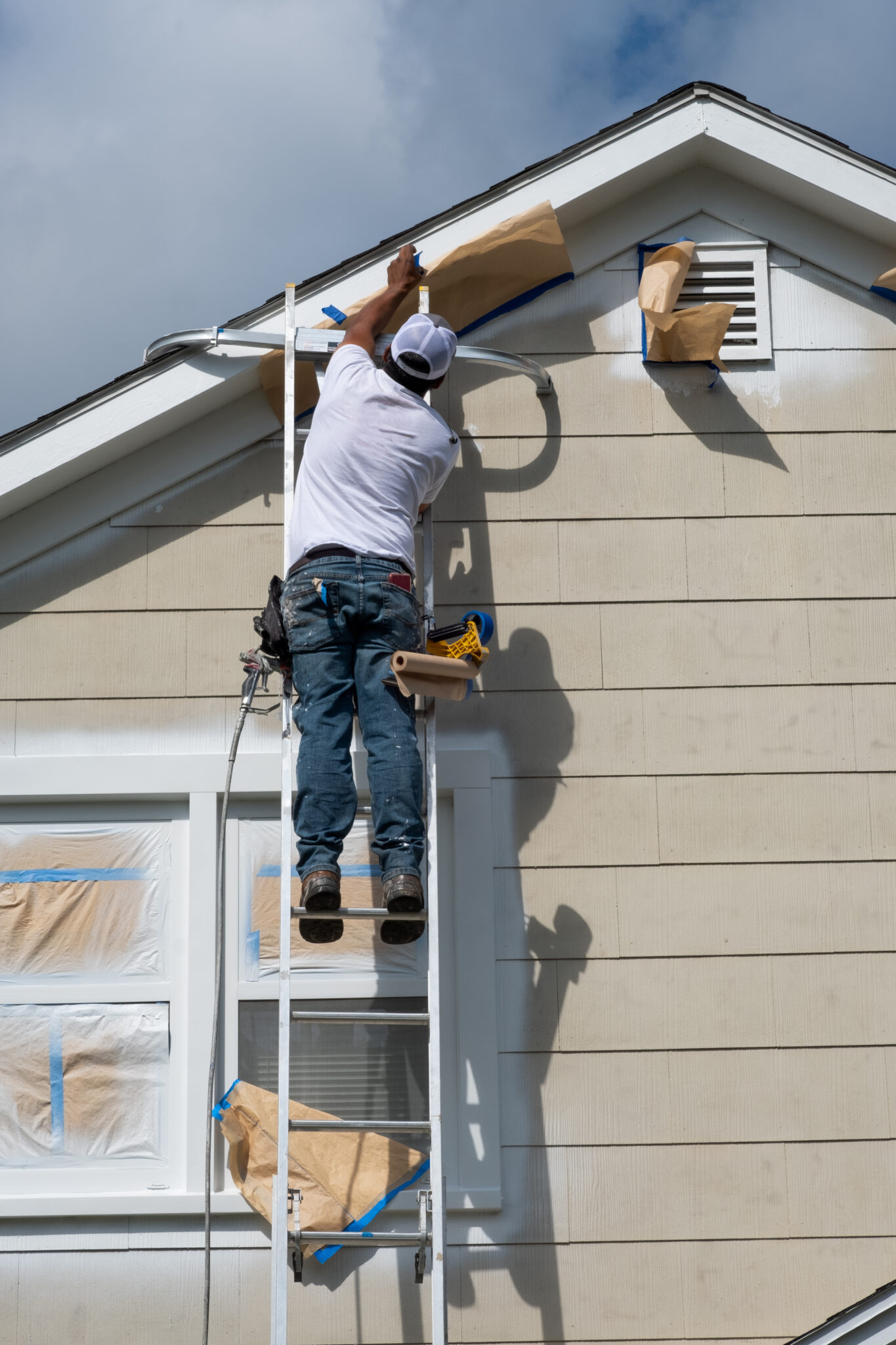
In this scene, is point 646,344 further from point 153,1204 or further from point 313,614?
point 153,1204

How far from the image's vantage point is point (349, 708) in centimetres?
451

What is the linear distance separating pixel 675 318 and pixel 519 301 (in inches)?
23.5

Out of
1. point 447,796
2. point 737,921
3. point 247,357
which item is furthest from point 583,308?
point 737,921

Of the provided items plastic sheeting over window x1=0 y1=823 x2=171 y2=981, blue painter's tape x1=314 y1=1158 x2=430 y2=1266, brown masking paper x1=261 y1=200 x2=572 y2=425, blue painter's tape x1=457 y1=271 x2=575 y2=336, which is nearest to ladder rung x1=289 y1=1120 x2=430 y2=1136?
blue painter's tape x1=314 y1=1158 x2=430 y2=1266

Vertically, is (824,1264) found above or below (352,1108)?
below

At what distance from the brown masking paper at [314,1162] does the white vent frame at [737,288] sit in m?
3.13

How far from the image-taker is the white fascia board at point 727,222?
18.4 feet

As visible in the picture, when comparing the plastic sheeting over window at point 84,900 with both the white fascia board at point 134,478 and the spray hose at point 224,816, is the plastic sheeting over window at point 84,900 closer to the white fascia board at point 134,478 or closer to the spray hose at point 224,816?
the spray hose at point 224,816

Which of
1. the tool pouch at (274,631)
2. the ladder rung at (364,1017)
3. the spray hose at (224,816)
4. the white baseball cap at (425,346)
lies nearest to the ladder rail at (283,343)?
the white baseball cap at (425,346)

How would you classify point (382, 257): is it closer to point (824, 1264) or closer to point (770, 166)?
point (770, 166)

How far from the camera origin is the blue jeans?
4301 mm

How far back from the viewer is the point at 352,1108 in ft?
16.0

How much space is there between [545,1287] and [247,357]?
131 inches

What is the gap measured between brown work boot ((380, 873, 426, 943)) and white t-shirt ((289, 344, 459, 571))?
3.47ft
